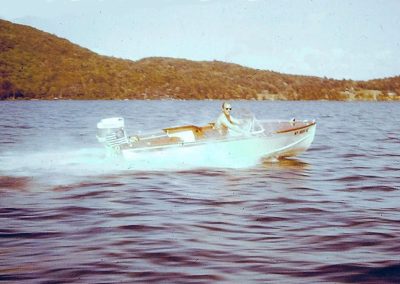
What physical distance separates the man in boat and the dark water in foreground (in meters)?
1.57

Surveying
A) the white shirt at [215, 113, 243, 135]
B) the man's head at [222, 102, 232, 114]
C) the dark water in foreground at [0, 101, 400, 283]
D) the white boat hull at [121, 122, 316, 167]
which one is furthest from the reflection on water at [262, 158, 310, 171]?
the man's head at [222, 102, 232, 114]

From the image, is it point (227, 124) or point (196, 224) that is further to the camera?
point (227, 124)

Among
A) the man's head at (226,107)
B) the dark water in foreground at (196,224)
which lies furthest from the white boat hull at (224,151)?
the man's head at (226,107)

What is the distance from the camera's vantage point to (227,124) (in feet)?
65.4

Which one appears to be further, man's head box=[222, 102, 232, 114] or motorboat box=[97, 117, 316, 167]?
man's head box=[222, 102, 232, 114]

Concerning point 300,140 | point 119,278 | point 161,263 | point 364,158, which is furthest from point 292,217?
point 364,158

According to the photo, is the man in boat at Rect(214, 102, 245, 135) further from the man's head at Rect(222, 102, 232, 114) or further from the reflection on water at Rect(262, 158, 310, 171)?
the reflection on water at Rect(262, 158, 310, 171)

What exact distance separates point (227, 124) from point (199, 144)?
1.41 metres

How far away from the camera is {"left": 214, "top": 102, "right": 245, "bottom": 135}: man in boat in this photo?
19828 mm

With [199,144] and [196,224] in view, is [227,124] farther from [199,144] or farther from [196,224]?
[196,224]

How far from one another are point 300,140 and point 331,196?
304 inches

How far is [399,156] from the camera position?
1023 inches

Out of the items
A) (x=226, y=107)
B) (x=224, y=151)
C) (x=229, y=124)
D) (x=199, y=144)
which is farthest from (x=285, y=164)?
(x=199, y=144)

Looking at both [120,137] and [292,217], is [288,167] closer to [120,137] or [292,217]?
[120,137]
